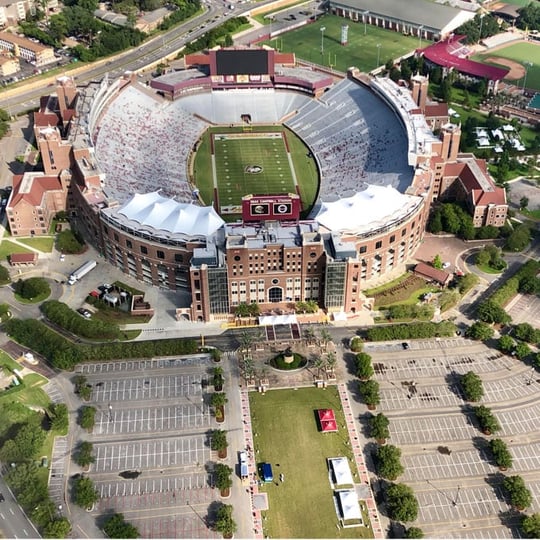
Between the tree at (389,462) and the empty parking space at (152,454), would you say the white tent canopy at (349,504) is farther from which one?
the empty parking space at (152,454)

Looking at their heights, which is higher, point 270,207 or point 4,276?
point 270,207

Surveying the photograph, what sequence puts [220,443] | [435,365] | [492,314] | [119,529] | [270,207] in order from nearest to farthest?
1. [119,529]
2. [220,443]
3. [435,365]
4. [492,314]
5. [270,207]

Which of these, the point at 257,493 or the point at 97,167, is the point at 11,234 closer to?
the point at 97,167

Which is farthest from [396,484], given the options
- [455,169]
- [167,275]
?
[455,169]

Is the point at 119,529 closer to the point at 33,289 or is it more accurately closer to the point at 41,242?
the point at 33,289

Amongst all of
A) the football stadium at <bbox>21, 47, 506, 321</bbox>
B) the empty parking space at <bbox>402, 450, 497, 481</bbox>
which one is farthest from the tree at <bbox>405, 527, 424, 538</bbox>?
the football stadium at <bbox>21, 47, 506, 321</bbox>

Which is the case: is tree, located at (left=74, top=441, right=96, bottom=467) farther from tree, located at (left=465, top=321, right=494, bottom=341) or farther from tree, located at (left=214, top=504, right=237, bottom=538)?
tree, located at (left=465, top=321, right=494, bottom=341)

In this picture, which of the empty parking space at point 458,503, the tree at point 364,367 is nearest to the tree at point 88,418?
the tree at point 364,367

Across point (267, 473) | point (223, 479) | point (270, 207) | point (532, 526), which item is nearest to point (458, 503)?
point (532, 526)
